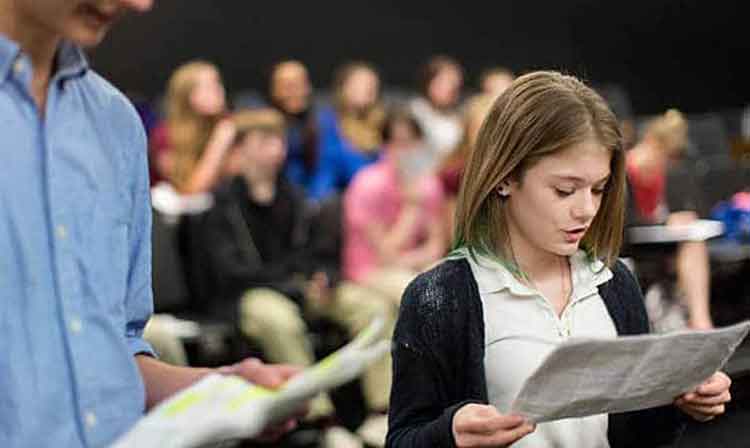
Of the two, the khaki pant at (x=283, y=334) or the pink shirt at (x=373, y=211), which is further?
the pink shirt at (x=373, y=211)

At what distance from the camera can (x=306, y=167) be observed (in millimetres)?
5930

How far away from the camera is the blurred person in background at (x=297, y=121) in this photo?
5.92 meters

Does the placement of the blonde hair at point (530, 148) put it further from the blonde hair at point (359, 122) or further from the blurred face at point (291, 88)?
the blurred face at point (291, 88)

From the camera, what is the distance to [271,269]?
15.4 ft

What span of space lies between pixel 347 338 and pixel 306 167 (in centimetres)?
123

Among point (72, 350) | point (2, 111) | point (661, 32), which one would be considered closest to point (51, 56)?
point (2, 111)

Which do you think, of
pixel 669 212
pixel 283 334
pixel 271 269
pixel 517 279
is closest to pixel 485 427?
pixel 517 279

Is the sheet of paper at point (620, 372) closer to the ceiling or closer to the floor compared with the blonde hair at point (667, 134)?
closer to the ceiling

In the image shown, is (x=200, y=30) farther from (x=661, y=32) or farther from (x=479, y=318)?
(x=479, y=318)

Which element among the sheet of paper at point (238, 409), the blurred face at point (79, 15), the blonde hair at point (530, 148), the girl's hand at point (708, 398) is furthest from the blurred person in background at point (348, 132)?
the sheet of paper at point (238, 409)

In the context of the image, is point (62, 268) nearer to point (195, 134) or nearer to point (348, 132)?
point (195, 134)

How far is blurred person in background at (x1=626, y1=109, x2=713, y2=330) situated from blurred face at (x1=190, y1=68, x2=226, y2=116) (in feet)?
5.46

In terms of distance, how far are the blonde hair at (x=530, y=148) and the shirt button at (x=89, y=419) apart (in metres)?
0.63

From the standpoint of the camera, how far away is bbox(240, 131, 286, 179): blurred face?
15.3 ft
